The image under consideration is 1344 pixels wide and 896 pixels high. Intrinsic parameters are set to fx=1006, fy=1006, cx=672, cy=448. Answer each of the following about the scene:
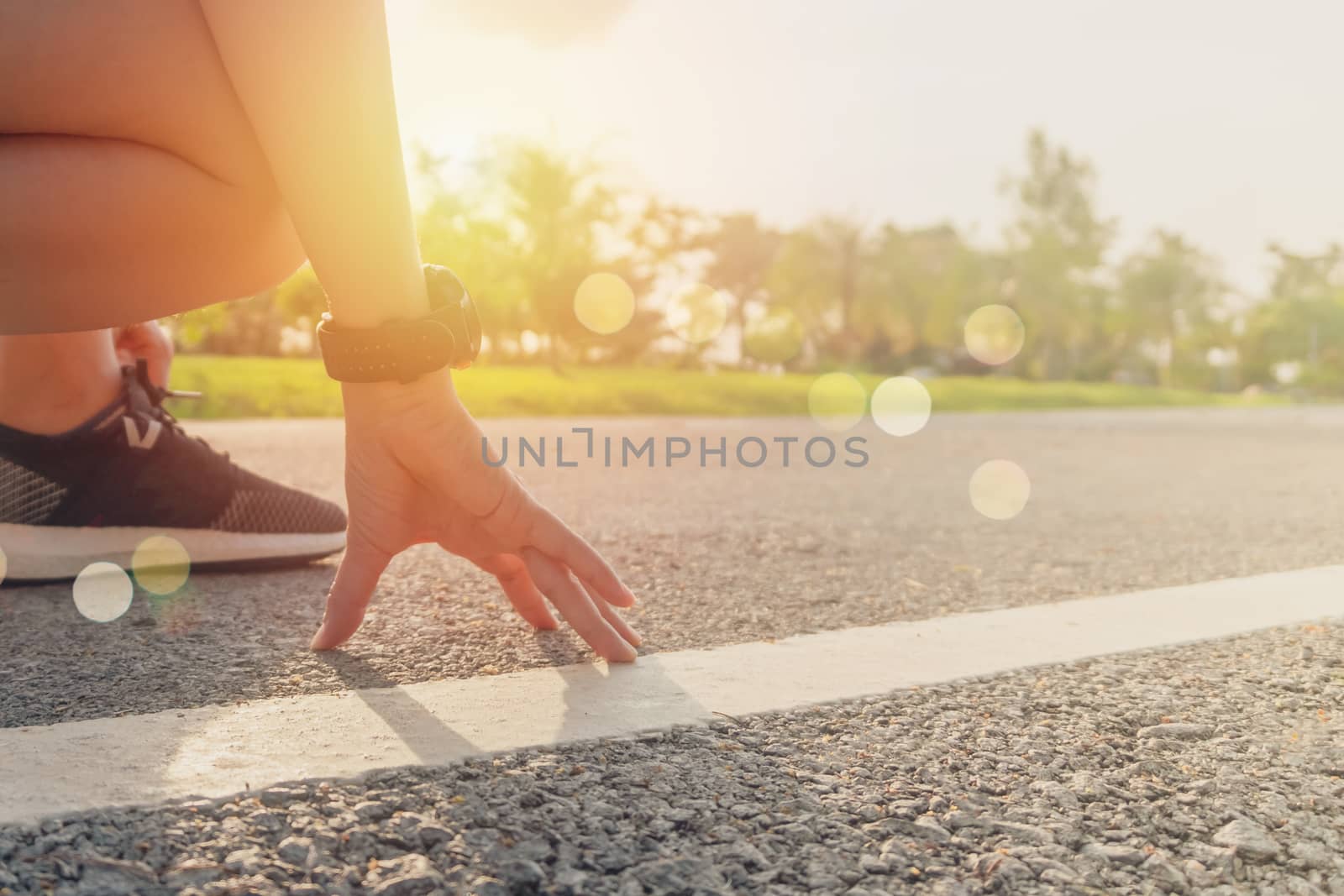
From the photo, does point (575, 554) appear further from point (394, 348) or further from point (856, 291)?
point (856, 291)

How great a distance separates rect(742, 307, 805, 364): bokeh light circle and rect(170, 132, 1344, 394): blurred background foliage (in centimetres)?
8

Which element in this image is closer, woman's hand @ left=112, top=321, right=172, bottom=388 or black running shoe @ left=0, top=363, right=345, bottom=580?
black running shoe @ left=0, top=363, right=345, bottom=580

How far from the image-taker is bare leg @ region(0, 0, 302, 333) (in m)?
1.17

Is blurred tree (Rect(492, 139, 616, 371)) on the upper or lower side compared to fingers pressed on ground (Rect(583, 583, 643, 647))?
upper

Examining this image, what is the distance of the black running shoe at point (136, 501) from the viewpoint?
1.90 meters

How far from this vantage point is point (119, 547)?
1962mm

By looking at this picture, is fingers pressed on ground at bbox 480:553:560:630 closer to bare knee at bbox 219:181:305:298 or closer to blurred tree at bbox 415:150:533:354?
bare knee at bbox 219:181:305:298

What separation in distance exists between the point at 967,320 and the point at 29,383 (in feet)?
114

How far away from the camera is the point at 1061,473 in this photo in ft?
17.7

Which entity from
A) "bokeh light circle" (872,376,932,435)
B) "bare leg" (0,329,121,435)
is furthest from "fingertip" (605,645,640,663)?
"bokeh light circle" (872,376,932,435)

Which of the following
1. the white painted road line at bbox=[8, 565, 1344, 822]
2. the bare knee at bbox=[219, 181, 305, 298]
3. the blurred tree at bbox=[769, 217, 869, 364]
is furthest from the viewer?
the blurred tree at bbox=[769, 217, 869, 364]

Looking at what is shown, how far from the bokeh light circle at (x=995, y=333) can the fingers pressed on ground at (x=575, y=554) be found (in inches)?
1365

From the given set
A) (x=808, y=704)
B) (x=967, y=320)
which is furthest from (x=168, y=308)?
(x=967, y=320)

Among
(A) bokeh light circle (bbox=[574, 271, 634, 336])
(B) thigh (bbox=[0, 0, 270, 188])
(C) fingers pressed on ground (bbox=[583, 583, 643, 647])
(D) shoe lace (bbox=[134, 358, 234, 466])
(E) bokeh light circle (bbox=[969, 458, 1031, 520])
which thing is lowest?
(E) bokeh light circle (bbox=[969, 458, 1031, 520])
